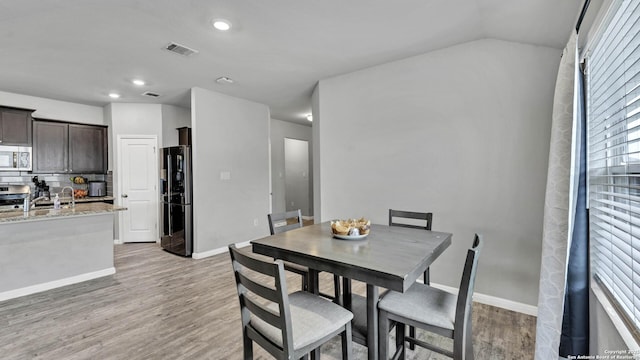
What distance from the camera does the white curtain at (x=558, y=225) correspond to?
1640 mm

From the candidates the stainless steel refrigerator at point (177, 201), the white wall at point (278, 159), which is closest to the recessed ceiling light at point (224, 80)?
the stainless steel refrigerator at point (177, 201)

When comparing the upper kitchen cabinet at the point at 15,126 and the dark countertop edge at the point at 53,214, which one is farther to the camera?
the upper kitchen cabinet at the point at 15,126

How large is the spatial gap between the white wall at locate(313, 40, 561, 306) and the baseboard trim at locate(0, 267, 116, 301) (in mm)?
3125

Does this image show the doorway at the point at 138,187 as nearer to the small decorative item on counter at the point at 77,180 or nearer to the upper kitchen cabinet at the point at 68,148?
the upper kitchen cabinet at the point at 68,148

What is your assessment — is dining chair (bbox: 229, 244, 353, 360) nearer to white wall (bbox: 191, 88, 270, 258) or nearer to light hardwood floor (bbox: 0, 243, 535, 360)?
light hardwood floor (bbox: 0, 243, 535, 360)

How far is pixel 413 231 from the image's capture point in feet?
7.27

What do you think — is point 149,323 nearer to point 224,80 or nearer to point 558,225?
point 224,80

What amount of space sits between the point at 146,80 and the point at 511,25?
429 cm

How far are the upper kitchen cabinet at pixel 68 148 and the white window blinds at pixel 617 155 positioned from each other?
22.2 feet

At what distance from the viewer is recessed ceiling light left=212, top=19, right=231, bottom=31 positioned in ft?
7.93

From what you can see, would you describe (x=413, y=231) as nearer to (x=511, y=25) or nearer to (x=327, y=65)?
(x=511, y=25)

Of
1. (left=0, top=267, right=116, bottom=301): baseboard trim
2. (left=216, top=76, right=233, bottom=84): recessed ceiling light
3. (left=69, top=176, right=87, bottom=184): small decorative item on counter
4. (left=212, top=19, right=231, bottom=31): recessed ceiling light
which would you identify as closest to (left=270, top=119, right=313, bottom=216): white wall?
(left=216, top=76, right=233, bottom=84): recessed ceiling light

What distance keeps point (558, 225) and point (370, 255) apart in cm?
114

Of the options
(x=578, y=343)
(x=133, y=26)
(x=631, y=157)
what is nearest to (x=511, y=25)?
(x=631, y=157)
